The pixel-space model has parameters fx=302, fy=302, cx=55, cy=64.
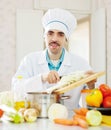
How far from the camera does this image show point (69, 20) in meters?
2.06

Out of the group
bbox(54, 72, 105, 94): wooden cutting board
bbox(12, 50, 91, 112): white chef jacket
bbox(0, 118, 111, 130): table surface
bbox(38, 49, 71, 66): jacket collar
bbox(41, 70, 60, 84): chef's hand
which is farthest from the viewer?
bbox(38, 49, 71, 66): jacket collar

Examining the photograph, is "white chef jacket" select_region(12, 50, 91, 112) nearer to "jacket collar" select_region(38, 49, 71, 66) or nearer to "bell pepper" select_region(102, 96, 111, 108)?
"jacket collar" select_region(38, 49, 71, 66)

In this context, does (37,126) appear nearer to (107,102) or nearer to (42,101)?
(42,101)

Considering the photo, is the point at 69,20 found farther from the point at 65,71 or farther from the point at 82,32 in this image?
the point at 82,32

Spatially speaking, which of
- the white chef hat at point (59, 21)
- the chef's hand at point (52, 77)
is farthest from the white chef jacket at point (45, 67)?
the chef's hand at point (52, 77)

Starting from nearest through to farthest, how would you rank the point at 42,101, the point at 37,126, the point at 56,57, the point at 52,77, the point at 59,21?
the point at 37,126 → the point at 42,101 → the point at 52,77 → the point at 59,21 → the point at 56,57

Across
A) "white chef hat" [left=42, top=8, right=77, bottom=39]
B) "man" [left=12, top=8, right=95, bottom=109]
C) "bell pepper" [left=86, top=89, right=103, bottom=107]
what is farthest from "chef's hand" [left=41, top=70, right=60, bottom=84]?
"white chef hat" [left=42, top=8, right=77, bottom=39]

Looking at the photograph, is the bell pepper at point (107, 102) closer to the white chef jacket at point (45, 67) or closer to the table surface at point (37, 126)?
the table surface at point (37, 126)

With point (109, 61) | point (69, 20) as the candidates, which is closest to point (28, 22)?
point (109, 61)

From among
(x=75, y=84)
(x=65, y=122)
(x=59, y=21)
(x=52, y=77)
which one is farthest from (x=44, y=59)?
(x=65, y=122)

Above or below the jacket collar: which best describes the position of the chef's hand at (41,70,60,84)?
below

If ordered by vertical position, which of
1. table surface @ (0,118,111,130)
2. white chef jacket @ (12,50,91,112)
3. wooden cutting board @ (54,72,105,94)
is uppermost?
white chef jacket @ (12,50,91,112)

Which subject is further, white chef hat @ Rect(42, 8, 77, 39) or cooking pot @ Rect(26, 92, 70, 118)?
white chef hat @ Rect(42, 8, 77, 39)

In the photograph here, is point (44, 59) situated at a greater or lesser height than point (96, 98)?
greater
